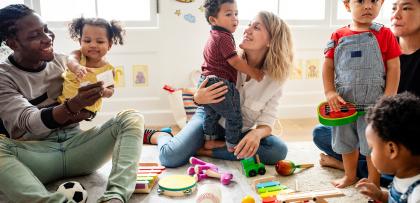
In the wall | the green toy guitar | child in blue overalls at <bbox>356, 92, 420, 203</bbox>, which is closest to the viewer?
child in blue overalls at <bbox>356, 92, 420, 203</bbox>

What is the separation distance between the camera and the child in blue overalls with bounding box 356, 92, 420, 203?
1.08 m

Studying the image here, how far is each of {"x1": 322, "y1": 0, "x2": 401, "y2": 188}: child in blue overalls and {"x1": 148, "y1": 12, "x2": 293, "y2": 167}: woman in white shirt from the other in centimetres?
29

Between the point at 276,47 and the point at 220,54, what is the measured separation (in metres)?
0.25

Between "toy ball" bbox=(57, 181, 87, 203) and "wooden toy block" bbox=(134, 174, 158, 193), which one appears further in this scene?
"wooden toy block" bbox=(134, 174, 158, 193)

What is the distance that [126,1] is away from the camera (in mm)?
2922

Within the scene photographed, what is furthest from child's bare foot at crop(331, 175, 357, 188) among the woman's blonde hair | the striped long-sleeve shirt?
the striped long-sleeve shirt

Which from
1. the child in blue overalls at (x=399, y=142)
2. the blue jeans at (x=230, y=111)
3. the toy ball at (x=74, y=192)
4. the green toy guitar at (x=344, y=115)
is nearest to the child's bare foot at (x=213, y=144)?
the blue jeans at (x=230, y=111)

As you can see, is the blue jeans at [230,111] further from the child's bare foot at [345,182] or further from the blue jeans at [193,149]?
the child's bare foot at [345,182]

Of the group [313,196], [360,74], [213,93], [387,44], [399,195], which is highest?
[387,44]

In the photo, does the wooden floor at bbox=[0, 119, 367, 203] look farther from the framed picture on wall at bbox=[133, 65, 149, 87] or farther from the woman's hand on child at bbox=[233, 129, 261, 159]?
the framed picture on wall at bbox=[133, 65, 149, 87]

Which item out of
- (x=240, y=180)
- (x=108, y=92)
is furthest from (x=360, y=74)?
(x=108, y=92)

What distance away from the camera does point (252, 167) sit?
1.84m

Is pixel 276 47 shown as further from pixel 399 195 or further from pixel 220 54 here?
pixel 399 195

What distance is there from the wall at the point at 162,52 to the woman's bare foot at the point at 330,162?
1.27 meters
